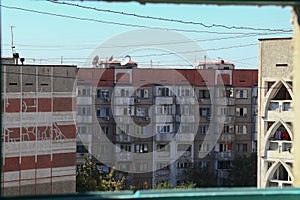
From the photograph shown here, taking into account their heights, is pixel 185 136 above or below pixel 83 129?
below

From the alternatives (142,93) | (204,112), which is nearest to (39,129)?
(142,93)

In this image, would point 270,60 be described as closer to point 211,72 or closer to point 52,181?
point 211,72

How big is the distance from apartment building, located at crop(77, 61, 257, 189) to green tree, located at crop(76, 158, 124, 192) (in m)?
0.73

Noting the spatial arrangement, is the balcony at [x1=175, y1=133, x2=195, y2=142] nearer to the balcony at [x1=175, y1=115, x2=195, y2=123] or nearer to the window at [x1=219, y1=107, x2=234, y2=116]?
the balcony at [x1=175, y1=115, x2=195, y2=123]

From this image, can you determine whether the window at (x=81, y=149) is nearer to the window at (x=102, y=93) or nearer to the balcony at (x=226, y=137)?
the window at (x=102, y=93)

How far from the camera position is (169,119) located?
12.0m

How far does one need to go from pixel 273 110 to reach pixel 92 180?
3.28 meters

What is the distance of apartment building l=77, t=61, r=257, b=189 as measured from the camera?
37.7 feet

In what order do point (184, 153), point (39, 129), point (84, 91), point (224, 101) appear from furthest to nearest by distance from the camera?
point (184, 153), point (224, 101), point (84, 91), point (39, 129)

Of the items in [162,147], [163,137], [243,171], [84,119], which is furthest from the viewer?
[162,147]

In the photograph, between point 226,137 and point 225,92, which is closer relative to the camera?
point 225,92

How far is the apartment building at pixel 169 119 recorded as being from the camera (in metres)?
11.5

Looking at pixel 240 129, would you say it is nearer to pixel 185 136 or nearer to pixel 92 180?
pixel 185 136

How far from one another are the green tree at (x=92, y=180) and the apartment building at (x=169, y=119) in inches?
28.8
